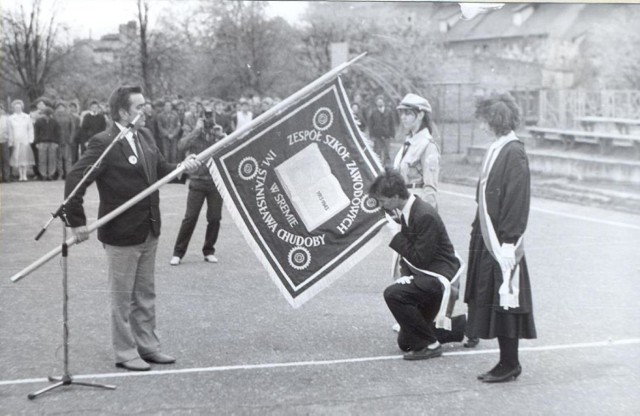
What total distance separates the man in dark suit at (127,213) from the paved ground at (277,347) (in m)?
0.20

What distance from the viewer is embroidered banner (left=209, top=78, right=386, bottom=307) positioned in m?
A: 4.75

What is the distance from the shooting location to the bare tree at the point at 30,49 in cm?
434

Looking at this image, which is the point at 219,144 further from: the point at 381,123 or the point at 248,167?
the point at 381,123

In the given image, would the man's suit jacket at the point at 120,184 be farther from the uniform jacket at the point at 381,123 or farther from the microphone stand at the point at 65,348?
the uniform jacket at the point at 381,123

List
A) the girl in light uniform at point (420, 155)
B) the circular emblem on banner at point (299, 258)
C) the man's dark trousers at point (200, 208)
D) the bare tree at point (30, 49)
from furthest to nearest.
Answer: the man's dark trousers at point (200, 208), the girl in light uniform at point (420, 155), the circular emblem on banner at point (299, 258), the bare tree at point (30, 49)

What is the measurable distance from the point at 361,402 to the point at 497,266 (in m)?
1.06

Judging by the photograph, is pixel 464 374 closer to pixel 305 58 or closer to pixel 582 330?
pixel 582 330

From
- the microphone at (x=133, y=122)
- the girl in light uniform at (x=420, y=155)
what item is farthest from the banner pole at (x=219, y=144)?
the girl in light uniform at (x=420, y=155)

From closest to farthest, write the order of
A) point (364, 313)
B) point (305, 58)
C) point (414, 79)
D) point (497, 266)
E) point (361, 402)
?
1. point (361, 402)
2. point (497, 266)
3. point (305, 58)
4. point (364, 313)
5. point (414, 79)

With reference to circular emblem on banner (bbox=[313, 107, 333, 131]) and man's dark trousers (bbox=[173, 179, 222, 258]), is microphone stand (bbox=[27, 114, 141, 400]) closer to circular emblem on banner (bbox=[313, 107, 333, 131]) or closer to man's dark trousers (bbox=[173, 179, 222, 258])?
circular emblem on banner (bbox=[313, 107, 333, 131])

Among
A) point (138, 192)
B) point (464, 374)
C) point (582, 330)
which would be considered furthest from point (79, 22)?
point (582, 330)

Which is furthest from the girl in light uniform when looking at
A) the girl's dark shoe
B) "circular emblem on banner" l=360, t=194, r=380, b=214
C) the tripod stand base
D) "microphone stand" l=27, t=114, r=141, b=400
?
the tripod stand base

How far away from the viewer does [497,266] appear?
4.61 meters

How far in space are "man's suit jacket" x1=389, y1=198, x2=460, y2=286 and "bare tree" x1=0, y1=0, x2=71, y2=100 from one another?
2149 millimetres
